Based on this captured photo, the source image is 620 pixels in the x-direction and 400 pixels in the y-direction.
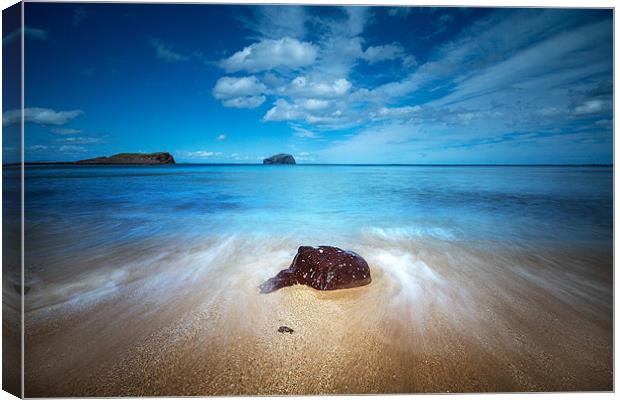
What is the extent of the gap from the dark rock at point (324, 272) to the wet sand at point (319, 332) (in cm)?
10

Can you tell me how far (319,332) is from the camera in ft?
7.16

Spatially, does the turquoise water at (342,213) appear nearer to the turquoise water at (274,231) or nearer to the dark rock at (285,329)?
the turquoise water at (274,231)

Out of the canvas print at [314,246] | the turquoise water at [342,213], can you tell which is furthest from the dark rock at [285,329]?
the turquoise water at [342,213]

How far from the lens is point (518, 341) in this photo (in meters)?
2.15

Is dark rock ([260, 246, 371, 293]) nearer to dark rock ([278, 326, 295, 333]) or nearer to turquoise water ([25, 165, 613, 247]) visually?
dark rock ([278, 326, 295, 333])

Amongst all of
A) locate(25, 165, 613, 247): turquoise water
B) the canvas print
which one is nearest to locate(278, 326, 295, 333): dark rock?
the canvas print

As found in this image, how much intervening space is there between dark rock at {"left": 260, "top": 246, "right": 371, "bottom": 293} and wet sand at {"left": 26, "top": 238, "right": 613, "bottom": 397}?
0.34 ft

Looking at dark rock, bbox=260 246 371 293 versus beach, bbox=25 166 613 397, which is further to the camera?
dark rock, bbox=260 246 371 293

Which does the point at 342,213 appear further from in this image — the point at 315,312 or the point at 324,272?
the point at 315,312

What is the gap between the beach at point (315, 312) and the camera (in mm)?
1896

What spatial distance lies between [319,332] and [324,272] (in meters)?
0.69

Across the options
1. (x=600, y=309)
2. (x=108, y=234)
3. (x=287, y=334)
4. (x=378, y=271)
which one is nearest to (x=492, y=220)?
(x=600, y=309)

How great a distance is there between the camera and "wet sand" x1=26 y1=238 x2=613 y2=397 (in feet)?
6.16

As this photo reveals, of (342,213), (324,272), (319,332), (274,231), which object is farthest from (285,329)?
(342,213)
